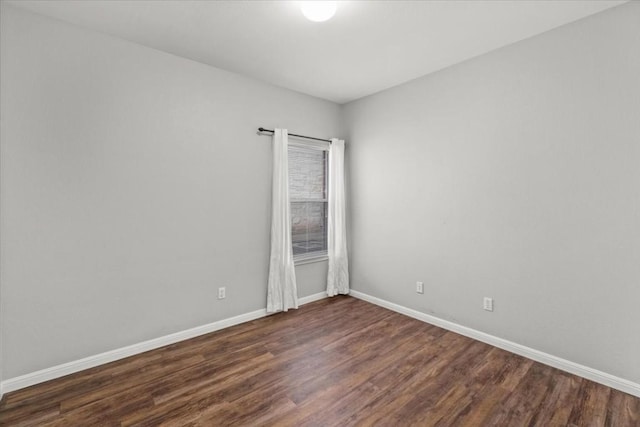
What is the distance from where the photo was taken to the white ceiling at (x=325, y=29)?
2.11m

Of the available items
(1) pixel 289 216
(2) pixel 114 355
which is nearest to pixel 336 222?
(1) pixel 289 216

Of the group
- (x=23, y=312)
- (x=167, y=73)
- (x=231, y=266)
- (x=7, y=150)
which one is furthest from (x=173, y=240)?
(x=167, y=73)

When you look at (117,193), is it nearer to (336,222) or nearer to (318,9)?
(318,9)

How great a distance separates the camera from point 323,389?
2113 millimetres

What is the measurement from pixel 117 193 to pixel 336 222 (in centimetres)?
251

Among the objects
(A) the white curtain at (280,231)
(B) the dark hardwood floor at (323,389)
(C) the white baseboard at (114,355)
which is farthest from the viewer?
(A) the white curtain at (280,231)

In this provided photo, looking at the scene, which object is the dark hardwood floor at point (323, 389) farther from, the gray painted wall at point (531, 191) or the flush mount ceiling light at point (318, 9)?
the flush mount ceiling light at point (318, 9)

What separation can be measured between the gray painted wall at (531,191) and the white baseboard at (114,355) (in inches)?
74.9

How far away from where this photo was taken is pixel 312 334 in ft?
9.80

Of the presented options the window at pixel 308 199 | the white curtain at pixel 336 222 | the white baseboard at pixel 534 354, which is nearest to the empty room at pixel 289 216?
the white baseboard at pixel 534 354

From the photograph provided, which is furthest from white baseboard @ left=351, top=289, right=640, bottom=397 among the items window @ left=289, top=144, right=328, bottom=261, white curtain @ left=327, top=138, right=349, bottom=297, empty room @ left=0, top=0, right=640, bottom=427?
window @ left=289, top=144, right=328, bottom=261

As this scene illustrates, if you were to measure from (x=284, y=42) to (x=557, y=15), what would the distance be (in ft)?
6.87

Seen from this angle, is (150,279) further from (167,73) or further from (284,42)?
(284,42)

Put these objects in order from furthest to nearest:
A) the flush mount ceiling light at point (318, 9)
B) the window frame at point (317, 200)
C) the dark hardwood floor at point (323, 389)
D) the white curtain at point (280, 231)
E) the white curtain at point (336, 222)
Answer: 1. the white curtain at point (336, 222)
2. the window frame at point (317, 200)
3. the white curtain at point (280, 231)
4. the flush mount ceiling light at point (318, 9)
5. the dark hardwood floor at point (323, 389)
